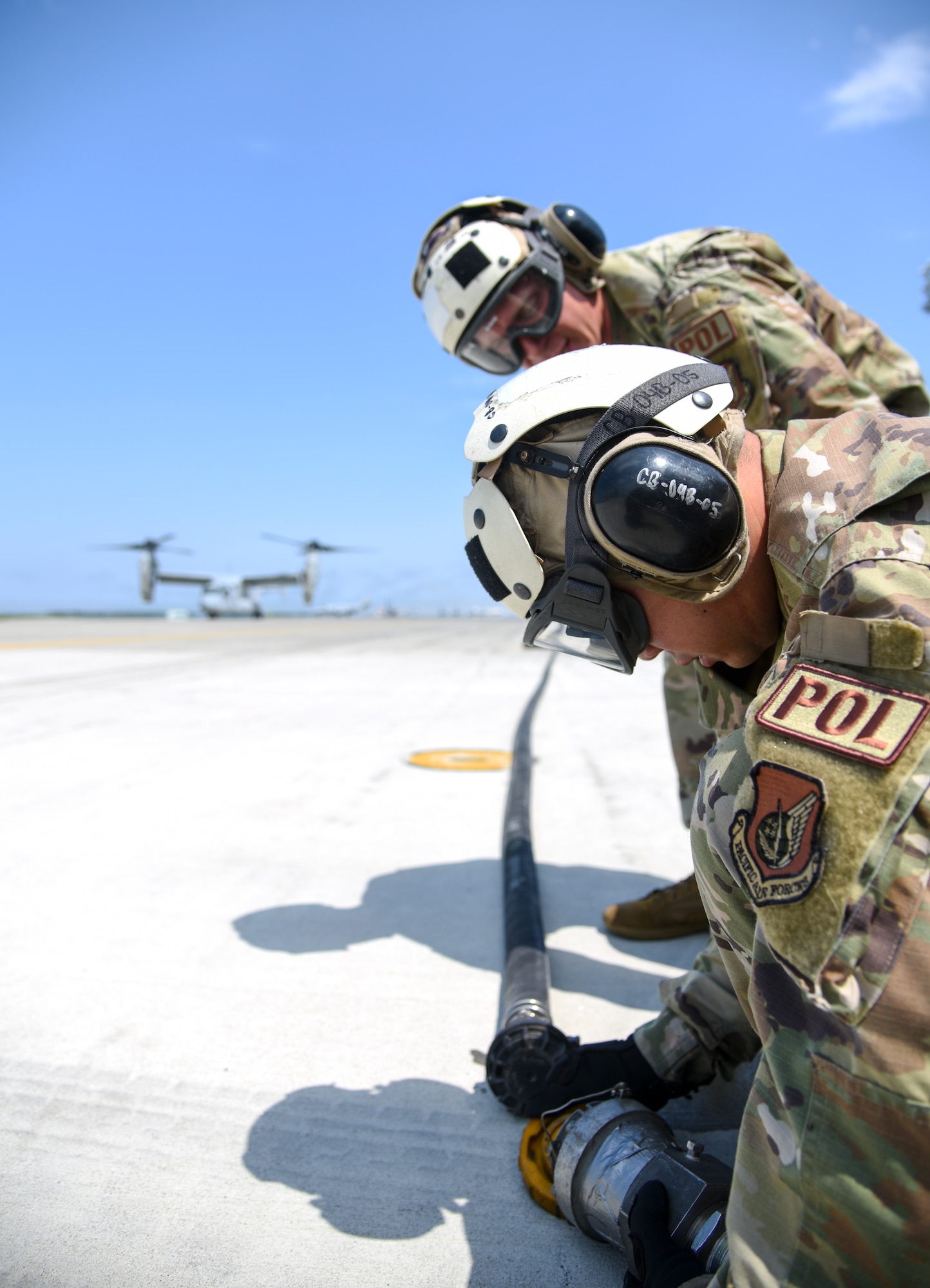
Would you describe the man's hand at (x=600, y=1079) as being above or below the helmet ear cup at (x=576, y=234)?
below

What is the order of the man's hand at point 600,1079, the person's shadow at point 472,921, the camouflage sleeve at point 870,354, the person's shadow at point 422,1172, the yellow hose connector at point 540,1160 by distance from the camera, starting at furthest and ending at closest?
the camouflage sleeve at point 870,354 < the person's shadow at point 472,921 < the man's hand at point 600,1079 < the yellow hose connector at point 540,1160 < the person's shadow at point 422,1172

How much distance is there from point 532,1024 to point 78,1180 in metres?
0.86

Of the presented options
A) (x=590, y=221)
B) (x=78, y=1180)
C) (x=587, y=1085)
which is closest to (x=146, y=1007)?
(x=78, y=1180)

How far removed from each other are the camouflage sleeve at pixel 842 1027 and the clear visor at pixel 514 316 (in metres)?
2.29

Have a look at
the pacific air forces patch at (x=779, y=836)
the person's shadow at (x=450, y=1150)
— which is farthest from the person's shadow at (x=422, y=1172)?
the pacific air forces patch at (x=779, y=836)

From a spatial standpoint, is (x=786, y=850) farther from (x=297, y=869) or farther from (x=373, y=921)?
(x=297, y=869)

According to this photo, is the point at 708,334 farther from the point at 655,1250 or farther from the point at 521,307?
the point at 655,1250

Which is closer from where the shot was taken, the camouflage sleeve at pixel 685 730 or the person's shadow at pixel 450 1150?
the person's shadow at pixel 450 1150

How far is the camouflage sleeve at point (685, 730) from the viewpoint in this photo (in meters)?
2.63

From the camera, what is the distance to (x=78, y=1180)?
56.4 inches

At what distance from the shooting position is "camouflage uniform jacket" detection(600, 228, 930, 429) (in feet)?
7.80

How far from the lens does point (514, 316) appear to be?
2898mm

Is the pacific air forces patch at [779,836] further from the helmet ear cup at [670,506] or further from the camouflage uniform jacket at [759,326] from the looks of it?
the camouflage uniform jacket at [759,326]

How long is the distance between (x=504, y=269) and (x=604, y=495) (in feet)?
6.16
